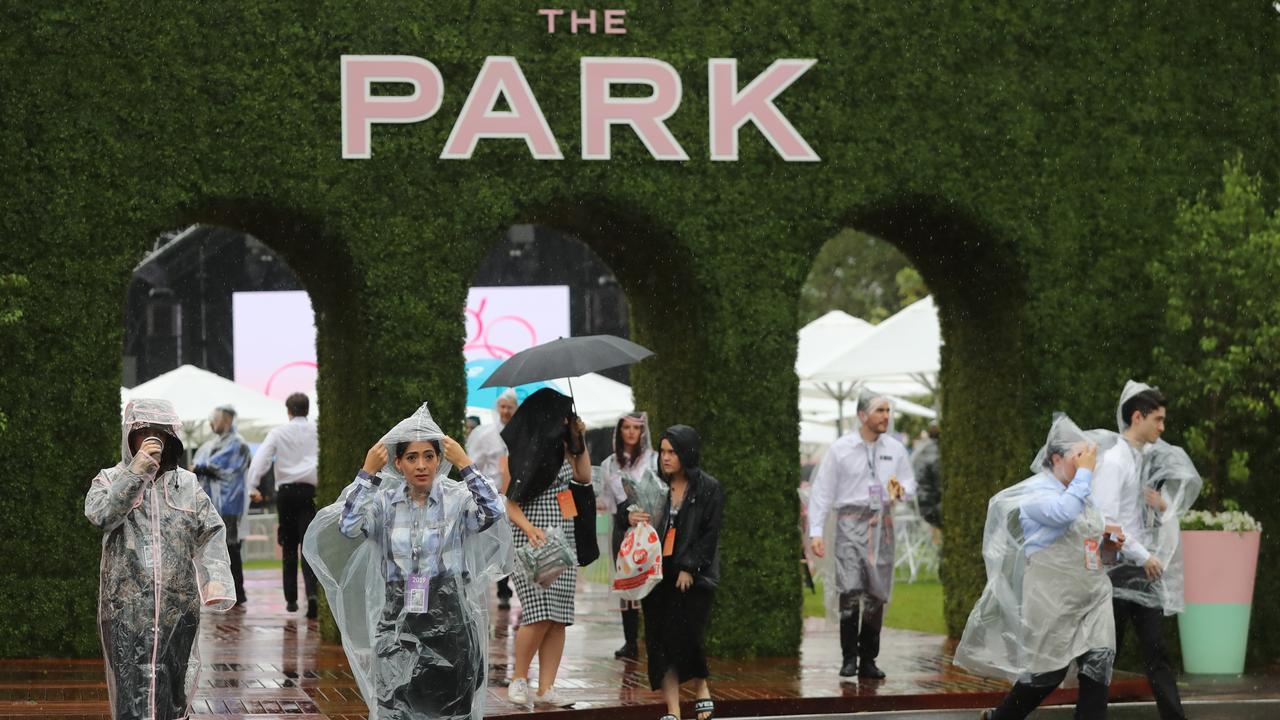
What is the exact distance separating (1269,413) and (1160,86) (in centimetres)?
250


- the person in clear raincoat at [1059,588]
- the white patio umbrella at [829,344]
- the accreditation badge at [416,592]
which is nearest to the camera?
the accreditation badge at [416,592]

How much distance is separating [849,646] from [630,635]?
5.60ft

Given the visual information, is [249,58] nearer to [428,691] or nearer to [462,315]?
[462,315]

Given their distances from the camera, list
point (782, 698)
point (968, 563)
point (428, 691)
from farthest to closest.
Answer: point (968, 563) < point (782, 698) < point (428, 691)

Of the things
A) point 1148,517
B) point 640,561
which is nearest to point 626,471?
point 640,561

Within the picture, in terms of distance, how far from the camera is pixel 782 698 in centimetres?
1022

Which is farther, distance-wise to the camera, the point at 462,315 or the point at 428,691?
the point at 462,315

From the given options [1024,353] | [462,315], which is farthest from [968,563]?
[462,315]

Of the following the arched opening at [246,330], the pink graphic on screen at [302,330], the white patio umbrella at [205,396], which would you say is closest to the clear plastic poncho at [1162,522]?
the arched opening at [246,330]

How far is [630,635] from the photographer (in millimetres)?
12227

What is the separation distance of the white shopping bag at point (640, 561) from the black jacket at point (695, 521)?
133 mm

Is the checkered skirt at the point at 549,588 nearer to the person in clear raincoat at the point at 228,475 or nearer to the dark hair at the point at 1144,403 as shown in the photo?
the dark hair at the point at 1144,403

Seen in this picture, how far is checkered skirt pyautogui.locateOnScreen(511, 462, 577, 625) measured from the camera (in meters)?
9.66

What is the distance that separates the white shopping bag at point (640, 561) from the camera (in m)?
8.89
